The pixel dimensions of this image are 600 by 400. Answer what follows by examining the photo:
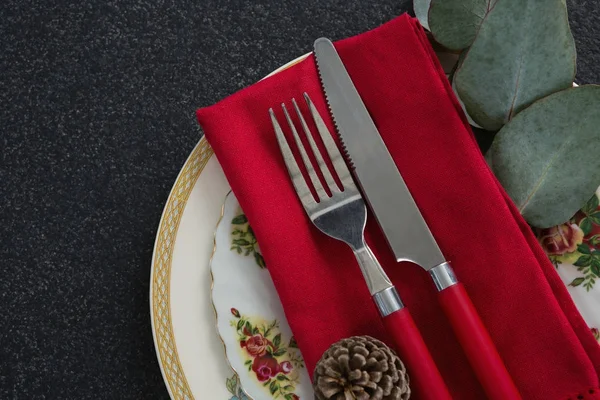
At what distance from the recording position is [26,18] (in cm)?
85

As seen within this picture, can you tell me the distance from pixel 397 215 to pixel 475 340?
0.13 meters

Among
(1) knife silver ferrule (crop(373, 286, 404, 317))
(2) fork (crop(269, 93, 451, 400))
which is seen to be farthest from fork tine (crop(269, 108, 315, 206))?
(1) knife silver ferrule (crop(373, 286, 404, 317))

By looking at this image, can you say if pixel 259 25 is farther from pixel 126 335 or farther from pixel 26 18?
pixel 126 335

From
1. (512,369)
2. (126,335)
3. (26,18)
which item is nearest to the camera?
(512,369)

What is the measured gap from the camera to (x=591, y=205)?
0.58 meters

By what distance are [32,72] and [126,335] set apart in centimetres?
37

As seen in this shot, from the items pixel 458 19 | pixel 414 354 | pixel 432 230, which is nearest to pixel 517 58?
pixel 458 19

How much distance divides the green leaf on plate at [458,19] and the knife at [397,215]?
0.34 ft

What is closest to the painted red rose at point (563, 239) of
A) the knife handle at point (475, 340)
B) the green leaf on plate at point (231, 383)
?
the knife handle at point (475, 340)

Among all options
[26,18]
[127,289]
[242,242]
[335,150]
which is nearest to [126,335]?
[127,289]

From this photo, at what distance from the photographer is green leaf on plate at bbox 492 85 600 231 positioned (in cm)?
55

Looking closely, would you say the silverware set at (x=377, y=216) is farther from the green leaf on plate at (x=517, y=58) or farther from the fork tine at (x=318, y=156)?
the green leaf on plate at (x=517, y=58)

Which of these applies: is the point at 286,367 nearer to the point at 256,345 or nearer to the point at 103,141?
the point at 256,345

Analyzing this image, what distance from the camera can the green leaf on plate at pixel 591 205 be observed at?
0.58m
